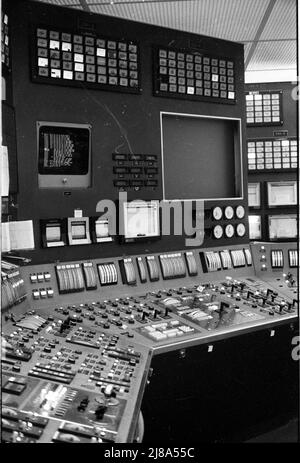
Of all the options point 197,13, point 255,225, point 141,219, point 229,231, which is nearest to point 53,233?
point 141,219

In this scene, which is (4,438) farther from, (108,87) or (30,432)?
(108,87)

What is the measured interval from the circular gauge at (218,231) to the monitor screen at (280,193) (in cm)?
130

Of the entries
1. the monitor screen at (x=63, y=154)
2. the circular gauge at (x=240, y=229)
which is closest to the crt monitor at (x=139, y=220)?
the monitor screen at (x=63, y=154)

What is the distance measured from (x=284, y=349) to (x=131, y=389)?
Answer: 1342 mm

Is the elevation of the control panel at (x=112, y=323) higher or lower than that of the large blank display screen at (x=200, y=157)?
lower

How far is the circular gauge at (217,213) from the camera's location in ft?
10.5

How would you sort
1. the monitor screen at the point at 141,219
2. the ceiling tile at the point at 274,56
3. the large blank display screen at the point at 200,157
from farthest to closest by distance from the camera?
1. the ceiling tile at the point at 274,56
2. the large blank display screen at the point at 200,157
3. the monitor screen at the point at 141,219

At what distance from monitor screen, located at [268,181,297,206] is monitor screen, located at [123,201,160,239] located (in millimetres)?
1748

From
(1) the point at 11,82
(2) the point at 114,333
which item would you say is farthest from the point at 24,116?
(2) the point at 114,333

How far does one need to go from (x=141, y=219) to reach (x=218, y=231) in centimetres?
62

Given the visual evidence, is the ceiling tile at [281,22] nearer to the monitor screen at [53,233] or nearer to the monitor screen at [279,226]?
the monitor screen at [279,226]

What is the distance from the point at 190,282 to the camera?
3012 millimetres

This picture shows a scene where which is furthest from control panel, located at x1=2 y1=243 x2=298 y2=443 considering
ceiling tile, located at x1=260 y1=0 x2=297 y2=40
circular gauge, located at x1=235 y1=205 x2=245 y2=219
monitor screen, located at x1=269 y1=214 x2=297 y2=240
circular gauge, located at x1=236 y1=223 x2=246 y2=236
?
ceiling tile, located at x1=260 y1=0 x2=297 y2=40

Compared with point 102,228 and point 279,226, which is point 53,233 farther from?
point 279,226
